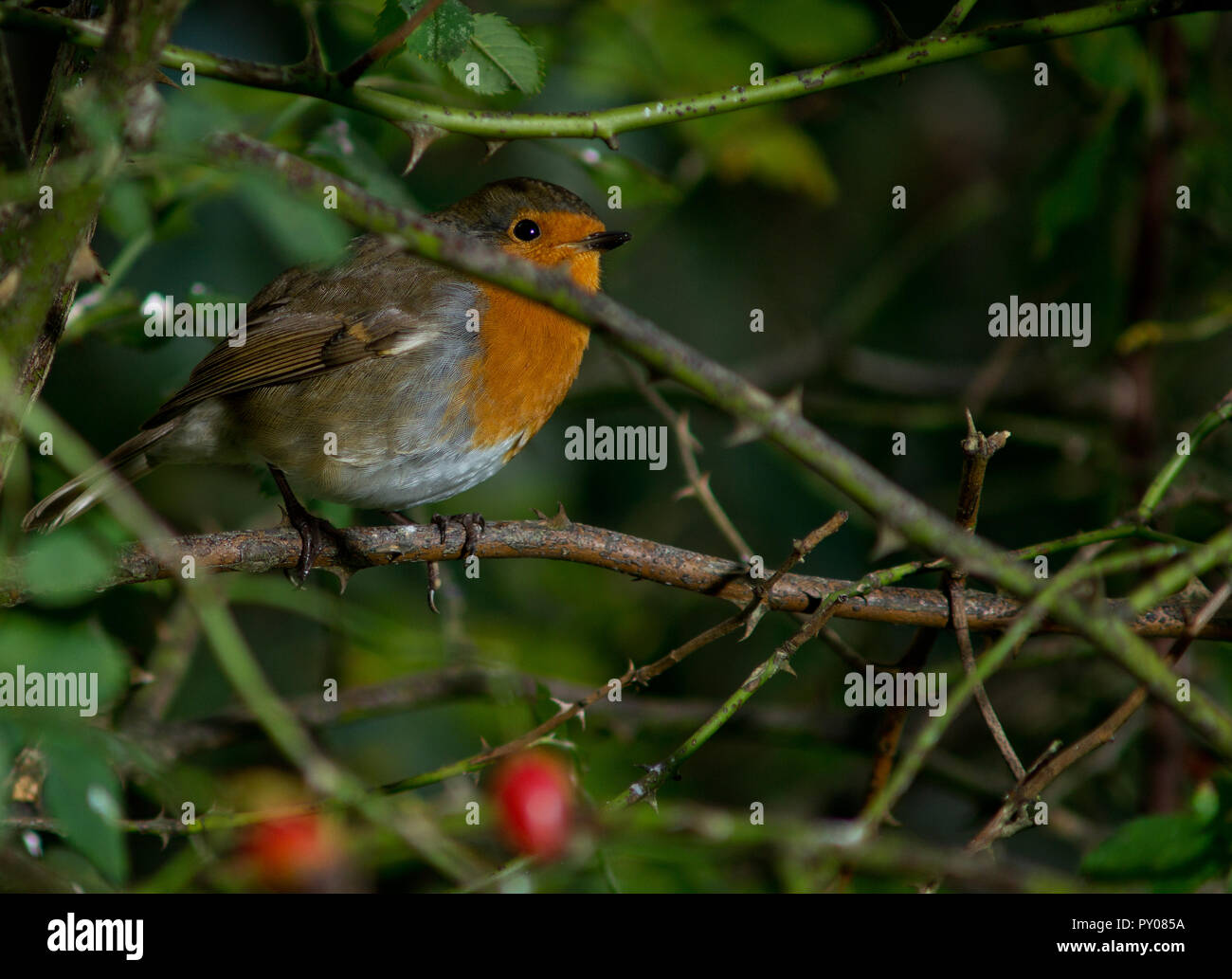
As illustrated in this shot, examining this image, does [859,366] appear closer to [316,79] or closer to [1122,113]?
[1122,113]

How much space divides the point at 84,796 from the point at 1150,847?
168 centimetres

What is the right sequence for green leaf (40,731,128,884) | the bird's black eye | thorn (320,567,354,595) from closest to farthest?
green leaf (40,731,128,884) → thorn (320,567,354,595) → the bird's black eye

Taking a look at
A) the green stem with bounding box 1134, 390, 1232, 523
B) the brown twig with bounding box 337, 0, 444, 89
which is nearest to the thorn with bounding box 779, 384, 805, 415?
the green stem with bounding box 1134, 390, 1232, 523

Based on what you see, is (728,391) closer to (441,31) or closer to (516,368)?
(441,31)

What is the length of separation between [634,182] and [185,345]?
1.83 m

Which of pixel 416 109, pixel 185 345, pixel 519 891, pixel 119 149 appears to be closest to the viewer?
pixel 119 149

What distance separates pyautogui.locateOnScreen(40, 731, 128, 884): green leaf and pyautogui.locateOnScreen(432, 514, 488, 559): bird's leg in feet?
3.63

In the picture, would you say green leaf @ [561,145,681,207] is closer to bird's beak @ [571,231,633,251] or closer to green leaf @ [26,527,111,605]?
bird's beak @ [571,231,633,251]

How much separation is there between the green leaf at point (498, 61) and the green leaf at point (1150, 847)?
5.70ft

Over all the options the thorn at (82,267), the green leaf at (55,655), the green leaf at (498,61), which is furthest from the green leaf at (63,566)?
the green leaf at (498,61)

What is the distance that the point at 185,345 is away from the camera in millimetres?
4309

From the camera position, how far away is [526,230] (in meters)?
3.96

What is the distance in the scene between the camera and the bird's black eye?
395 cm

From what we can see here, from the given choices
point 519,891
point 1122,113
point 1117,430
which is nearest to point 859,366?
point 1117,430
